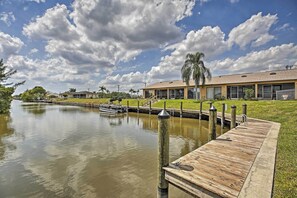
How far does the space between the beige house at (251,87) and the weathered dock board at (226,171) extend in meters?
20.7

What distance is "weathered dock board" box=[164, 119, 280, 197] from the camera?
9.88 ft

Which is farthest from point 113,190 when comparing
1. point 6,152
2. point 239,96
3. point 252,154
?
point 239,96

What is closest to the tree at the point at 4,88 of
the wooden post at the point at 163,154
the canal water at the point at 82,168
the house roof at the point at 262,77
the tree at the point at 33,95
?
the canal water at the point at 82,168

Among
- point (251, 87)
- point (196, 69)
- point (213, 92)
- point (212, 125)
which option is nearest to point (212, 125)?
point (212, 125)

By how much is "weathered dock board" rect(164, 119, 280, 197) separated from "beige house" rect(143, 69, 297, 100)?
20.7 m

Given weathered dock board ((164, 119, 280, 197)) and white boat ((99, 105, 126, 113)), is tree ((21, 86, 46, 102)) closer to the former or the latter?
white boat ((99, 105, 126, 113))

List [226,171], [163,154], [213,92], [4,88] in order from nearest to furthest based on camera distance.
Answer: [226,171] → [163,154] → [4,88] → [213,92]

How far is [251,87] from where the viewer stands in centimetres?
2645

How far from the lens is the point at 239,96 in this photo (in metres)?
27.7

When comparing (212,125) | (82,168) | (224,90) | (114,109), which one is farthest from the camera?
(114,109)

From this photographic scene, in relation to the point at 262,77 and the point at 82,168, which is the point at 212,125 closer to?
the point at 82,168

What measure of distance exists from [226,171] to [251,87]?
26.7 metres

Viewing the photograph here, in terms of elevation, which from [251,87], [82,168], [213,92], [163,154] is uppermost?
[251,87]

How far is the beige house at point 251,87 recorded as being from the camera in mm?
22861
